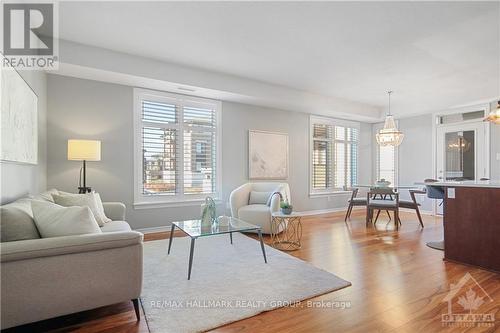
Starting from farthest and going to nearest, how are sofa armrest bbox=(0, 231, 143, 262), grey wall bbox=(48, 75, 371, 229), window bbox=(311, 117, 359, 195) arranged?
1. window bbox=(311, 117, 359, 195)
2. grey wall bbox=(48, 75, 371, 229)
3. sofa armrest bbox=(0, 231, 143, 262)

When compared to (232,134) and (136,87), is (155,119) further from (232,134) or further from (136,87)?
(232,134)

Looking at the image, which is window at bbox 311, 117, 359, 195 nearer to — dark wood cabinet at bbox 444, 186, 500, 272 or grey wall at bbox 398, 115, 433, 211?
grey wall at bbox 398, 115, 433, 211

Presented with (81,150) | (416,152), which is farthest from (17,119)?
(416,152)

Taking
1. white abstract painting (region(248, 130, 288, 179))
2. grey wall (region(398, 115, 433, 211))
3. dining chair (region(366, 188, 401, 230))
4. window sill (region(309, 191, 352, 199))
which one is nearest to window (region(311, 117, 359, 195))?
window sill (region(309, 191, 352, 199))

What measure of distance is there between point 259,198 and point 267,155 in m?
1.22

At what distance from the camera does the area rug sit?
191cm

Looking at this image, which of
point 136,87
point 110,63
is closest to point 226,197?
point 136,87

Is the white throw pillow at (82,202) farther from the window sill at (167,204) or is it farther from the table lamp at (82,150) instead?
the window sill at (167,204)

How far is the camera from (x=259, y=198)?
463 centimetres

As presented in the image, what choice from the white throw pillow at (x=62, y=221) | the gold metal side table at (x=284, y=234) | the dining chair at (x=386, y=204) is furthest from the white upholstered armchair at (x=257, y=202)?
the white throw pillow at (x=62, y=221)

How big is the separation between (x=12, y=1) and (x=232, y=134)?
3430mm

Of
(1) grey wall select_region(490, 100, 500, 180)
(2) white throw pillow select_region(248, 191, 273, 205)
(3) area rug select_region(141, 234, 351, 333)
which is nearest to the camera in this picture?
(3) area rug select_region(141, 234, 351, 333)

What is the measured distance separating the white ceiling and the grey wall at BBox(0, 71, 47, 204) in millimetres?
722

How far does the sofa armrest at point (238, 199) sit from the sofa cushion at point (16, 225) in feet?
9.69
